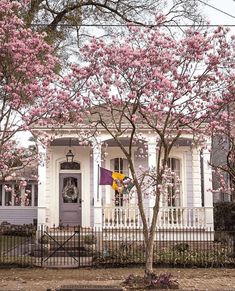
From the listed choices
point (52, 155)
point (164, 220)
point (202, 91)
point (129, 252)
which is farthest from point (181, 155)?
point (202, 91)

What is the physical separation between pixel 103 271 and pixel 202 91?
18.5 ft

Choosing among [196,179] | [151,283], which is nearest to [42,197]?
[196,179]

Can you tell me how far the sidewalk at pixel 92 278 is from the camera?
10820mm

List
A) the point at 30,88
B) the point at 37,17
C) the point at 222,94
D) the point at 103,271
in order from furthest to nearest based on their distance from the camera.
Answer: the point at 37,17 → the point at 103,271 → the point at 222,94 → the point at 30,88

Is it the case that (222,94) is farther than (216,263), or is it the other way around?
(216,263)

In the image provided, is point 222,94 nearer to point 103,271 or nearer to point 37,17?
point 103,271

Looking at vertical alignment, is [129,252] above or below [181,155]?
below

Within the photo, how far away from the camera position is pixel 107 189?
63.7 ft

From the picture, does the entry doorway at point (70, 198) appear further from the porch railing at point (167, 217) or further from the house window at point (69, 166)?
the porch railing at point (167, 217)

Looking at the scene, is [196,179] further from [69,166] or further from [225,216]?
→ [69,166]

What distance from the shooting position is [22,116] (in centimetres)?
1041

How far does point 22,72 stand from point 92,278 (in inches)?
208

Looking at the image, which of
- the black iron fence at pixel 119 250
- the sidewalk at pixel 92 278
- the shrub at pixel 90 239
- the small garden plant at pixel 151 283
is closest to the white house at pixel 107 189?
the black iron fence at pixel 119 250

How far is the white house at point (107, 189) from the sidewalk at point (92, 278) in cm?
467
